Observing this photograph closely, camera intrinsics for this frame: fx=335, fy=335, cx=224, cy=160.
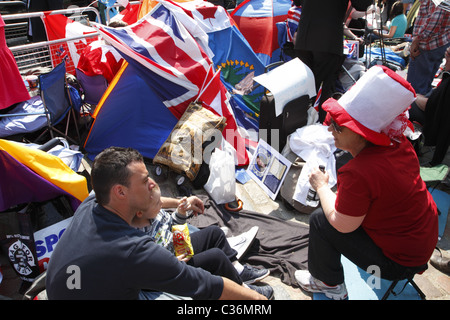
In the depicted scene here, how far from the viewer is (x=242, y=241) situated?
263 centimetres

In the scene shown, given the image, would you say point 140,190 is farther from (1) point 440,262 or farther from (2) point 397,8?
(2) point 397,8

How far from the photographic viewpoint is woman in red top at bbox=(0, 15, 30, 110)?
336 centimetres

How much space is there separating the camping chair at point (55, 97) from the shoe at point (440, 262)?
12.2ft

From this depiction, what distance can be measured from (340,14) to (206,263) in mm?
3266

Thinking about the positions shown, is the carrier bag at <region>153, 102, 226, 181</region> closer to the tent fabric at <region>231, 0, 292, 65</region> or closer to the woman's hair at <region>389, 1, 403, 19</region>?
the tent fabric at <region>231, 0, 292, 65</region>

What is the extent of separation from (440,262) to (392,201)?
1210 millimetres

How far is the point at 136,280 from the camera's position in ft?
4.43

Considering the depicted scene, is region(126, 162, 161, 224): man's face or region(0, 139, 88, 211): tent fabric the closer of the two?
region(126, 162, 161, 224): man's face

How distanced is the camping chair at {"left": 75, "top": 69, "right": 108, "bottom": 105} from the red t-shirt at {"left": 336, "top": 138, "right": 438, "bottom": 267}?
3.42 m

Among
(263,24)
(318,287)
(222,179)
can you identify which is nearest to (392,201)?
(318,287)

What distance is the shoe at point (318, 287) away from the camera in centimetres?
219

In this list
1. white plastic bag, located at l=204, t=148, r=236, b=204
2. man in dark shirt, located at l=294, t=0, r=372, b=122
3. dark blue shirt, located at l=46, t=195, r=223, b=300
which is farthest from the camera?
man in dark shirt, located at l=294, t=0, r=372, b=122

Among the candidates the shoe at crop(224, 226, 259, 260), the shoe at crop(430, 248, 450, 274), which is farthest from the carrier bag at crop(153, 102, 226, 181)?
the shoe at crop(430, 248, 450, 274)

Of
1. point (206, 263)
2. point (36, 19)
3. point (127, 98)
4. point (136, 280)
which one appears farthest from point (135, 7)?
point (136, 280)
